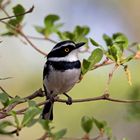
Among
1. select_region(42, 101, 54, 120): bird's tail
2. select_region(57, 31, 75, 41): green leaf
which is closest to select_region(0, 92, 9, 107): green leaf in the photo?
select_region(42, 101, 54, 120): bird's tail

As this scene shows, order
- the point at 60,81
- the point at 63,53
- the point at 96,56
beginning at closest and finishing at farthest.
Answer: the point at 96,56 < the point at 60,81 < the point at 63,53

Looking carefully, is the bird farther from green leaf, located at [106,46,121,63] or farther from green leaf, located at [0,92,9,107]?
green leaf, located at [0,92,9,107]

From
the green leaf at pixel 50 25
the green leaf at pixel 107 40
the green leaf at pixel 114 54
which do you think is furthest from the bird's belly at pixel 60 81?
the green leaf at pixel 114 54

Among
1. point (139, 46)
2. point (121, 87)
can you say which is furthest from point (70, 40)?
point (121, 87)

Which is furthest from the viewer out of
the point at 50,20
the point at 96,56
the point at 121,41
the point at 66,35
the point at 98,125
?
the point at 50,20

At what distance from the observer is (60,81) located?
3.96 meters

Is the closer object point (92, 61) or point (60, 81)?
point (92, 61)

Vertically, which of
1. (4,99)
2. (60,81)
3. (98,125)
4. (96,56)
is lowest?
(98,125)

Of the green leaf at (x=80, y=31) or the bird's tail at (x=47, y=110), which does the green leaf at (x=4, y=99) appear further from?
the green leaf at (x=80, y=31)

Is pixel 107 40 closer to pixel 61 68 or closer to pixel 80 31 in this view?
pixel 80 31

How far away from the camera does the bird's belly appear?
3894 millimetres

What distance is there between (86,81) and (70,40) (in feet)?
18.0

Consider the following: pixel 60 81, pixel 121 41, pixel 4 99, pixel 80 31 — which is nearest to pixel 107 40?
pixel 121 41

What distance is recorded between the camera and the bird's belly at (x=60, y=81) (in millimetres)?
3894
